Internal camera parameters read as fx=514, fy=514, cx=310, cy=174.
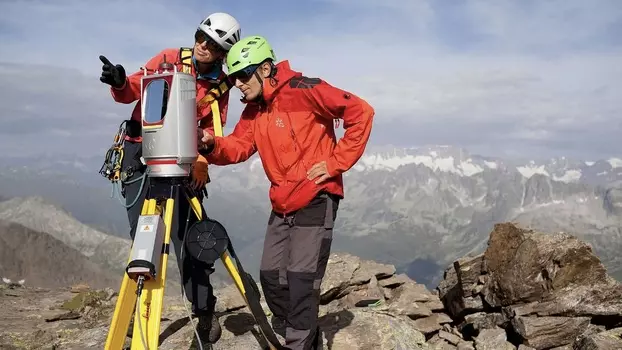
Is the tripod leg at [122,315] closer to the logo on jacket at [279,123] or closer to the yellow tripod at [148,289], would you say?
the yellow tripod at [148,289]

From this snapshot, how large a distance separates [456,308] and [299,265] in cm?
949

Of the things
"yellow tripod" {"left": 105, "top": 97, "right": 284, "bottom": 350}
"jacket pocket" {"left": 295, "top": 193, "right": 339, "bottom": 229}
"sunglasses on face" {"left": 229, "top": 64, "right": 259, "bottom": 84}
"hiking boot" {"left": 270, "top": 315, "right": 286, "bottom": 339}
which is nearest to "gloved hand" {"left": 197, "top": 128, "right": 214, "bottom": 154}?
"sunglasses on face" {"left": 229, "top": 64, "right": 259, "bottom": 84}

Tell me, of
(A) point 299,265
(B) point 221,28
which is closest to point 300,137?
(A) point 299,265

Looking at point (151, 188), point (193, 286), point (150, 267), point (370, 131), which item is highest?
point (370, 131)

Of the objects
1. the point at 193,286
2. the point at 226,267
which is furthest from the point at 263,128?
Result: the point at 193,286

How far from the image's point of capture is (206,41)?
26.9 feet

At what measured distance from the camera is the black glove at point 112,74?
6.83 m

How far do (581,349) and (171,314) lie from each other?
9.36m

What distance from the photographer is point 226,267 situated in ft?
24.5

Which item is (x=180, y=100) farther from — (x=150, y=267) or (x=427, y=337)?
(x=427, y=337)

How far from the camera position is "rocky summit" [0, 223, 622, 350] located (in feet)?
35.5

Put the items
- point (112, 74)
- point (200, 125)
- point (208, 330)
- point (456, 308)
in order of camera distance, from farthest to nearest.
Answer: point (456, 308)
point (208, 330)
point (200, 125)
point (112, 74)

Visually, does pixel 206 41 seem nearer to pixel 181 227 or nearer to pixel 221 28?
pixel 221 28

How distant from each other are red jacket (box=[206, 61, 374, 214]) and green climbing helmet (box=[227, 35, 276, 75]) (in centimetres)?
36
